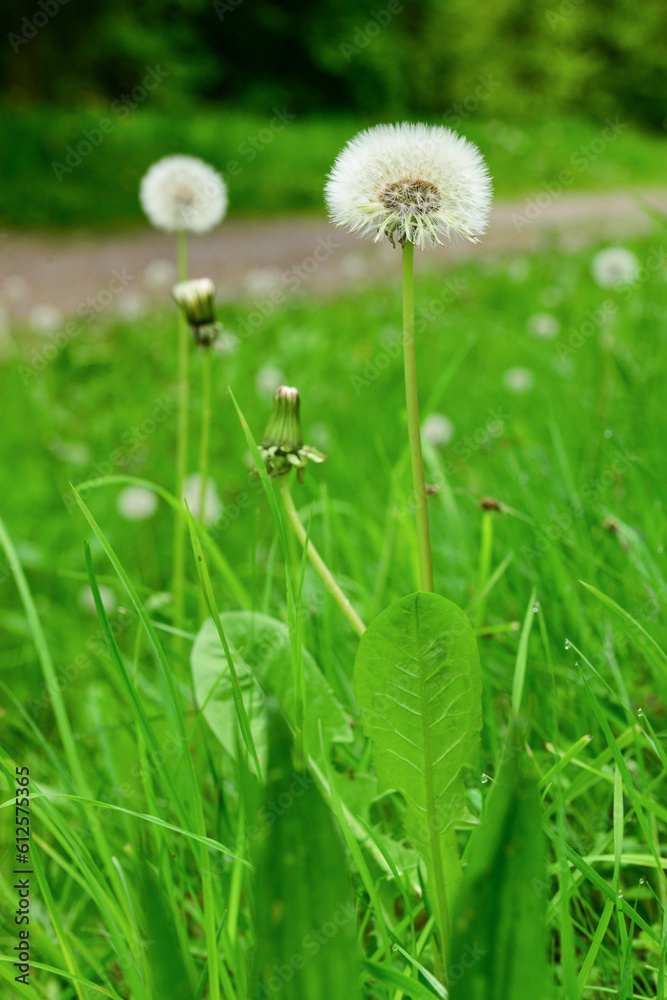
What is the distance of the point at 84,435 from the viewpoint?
8.13 feet

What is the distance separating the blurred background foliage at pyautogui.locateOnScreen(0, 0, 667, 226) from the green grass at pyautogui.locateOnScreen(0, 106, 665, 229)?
2 cm

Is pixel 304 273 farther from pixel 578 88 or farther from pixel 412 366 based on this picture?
pixel 578 88

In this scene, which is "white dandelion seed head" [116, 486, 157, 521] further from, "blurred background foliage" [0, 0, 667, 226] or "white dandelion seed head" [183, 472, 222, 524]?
"blurred background foliage" [0, 0, 667, 226]

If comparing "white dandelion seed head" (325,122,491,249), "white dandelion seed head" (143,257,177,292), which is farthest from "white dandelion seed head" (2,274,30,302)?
"white dandelion seed head" (325,122,491,249)

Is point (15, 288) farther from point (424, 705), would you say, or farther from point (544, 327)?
point (424, 705)

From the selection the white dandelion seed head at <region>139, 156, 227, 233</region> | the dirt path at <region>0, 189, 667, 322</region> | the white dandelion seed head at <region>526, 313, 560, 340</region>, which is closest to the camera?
the white dandelion seed head at <region>139, 156, 227, 233</region>

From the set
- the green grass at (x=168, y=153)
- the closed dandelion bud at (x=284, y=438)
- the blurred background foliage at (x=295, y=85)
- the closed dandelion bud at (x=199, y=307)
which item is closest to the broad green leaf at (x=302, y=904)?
the closed dandelion bud at (x=284, y=438)

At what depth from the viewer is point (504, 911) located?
1.39ft

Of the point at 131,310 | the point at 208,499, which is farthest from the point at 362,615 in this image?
the point at 131,310

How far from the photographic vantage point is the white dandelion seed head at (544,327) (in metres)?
2.73

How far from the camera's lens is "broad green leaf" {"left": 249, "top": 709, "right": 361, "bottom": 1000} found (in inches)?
16.2

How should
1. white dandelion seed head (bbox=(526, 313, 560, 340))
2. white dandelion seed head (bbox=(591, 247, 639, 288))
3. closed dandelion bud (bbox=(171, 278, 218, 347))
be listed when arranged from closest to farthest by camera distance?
closed dandelion bud (bbox=(171, 278, 218, 347))
white dandelion seed head (bbox=(591, 247, 639, 288))
white dandelion seed head (bbox=(526, 313, 560, 340))

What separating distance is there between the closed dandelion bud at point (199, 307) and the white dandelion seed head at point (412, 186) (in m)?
0.41

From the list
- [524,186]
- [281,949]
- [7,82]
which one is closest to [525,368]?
[281,949]
